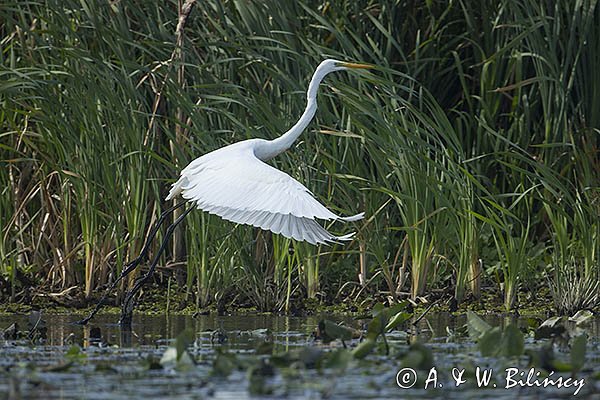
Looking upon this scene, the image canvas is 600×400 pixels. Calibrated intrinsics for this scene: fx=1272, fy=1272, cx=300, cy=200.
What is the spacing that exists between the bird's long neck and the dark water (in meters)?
1.11

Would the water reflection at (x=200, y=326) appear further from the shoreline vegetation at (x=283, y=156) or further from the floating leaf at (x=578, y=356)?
the floating leaf at (x=578, y=356)

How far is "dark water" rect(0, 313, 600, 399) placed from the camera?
4781 millimetres

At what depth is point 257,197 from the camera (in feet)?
21.6

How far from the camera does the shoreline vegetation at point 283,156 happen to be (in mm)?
8070

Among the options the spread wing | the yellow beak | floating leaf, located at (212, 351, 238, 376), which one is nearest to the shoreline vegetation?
the yellow beak

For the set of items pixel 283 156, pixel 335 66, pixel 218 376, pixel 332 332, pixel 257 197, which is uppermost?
pixel 335 66

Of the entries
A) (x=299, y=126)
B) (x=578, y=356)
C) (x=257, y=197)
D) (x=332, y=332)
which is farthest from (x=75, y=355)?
(x=299, y=126)

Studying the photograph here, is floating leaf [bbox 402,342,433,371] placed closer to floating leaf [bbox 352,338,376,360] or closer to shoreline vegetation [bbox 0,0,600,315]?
floating leaf [bbox 352,338,376,360]

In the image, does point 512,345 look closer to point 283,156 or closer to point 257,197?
point 257,197

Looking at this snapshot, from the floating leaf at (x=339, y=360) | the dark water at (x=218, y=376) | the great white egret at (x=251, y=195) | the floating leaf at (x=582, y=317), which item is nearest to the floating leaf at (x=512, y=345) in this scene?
the dark water at (x=218, y=376)

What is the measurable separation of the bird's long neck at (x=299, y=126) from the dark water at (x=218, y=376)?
1110mm

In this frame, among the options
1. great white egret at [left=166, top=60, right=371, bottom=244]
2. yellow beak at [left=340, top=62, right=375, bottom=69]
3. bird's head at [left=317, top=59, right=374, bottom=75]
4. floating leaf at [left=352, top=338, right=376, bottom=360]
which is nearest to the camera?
floating leaf at [left=352, top=338, right=376, bottom=360]

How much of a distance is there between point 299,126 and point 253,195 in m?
1.20

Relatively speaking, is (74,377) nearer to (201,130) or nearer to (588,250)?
(201,130)
